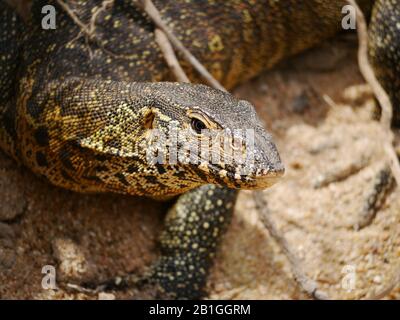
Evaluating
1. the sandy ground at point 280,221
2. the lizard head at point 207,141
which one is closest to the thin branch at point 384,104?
the sandy ground at point 280,221

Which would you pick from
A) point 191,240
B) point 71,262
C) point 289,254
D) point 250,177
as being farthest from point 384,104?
point 71,262

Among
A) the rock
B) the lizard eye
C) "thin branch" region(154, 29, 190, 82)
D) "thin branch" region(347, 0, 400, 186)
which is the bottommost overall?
the rock

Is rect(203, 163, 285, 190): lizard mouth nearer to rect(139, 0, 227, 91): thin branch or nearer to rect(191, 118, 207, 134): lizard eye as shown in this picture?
rect(191, 118, 207, 134): lizard eye

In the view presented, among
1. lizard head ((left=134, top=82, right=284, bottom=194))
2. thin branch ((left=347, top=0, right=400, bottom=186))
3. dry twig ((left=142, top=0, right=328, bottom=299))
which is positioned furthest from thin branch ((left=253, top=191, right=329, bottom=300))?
lizard head ((left=134, top=82, right=284, bottom=194))

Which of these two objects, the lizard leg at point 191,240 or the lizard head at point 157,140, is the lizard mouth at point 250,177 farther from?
the lizard leg at point 191,240

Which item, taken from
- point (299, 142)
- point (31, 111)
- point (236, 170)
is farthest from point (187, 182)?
point (299, 142)

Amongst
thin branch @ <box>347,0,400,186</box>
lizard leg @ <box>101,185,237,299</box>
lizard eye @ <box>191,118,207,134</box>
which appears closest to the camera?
lizard eye @ <box>191,118,207,134</box>

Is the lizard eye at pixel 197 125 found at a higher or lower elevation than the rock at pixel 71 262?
higher

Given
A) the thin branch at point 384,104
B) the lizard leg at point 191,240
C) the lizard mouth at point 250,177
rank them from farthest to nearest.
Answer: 1. the lizard leg at point 191,240
2. the thin branch at point 384,104
3. the lizard mouth at point 250,177

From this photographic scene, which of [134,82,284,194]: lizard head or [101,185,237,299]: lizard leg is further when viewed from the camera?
[101,185,237,299]: lizard leg
